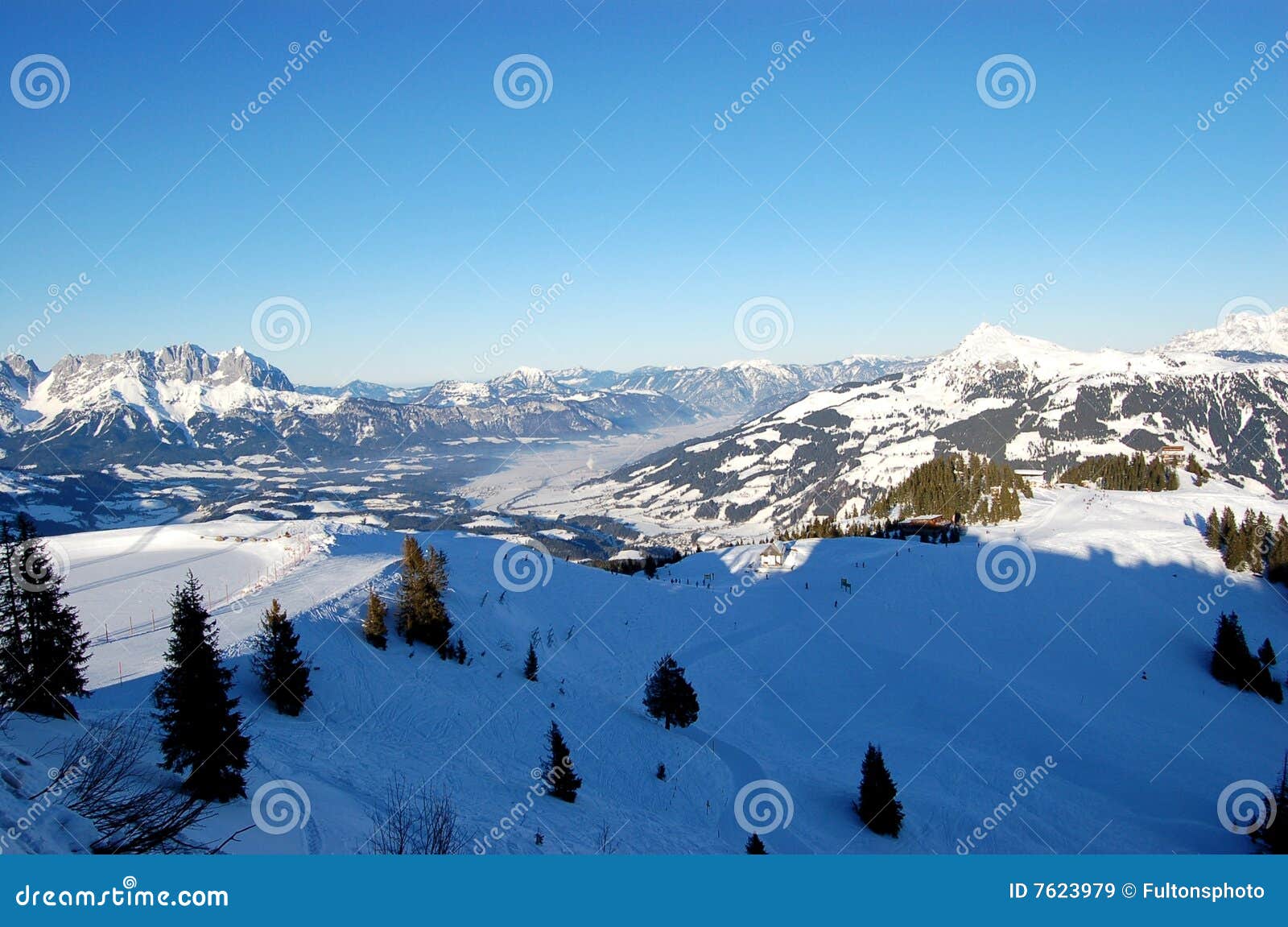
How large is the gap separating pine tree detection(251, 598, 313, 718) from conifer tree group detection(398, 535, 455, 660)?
366 inches

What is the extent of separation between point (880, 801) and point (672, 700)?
1129 cm

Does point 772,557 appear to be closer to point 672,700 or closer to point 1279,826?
point 672,700

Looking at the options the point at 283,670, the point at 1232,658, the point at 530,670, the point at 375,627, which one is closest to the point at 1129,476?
the point at 1232,658

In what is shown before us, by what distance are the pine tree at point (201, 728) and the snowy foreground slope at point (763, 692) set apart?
149 cm

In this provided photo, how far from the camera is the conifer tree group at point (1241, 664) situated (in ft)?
137

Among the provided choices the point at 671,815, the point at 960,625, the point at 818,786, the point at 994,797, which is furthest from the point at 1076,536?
the point at 671,815

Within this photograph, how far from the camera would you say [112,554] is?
4934 centimetres

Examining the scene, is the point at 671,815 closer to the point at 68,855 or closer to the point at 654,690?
the point at 654,690

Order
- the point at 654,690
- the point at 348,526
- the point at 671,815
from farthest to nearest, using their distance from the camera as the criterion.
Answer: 1. the point at 348,526
2. the point at 654,690
3. the point at 671,815

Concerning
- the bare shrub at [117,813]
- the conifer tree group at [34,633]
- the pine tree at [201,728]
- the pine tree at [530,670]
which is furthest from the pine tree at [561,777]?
the bare shrub at [117,813]

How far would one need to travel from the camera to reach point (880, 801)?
24.8 meters

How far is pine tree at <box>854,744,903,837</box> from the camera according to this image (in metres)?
24.7

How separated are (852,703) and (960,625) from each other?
16.1 meters

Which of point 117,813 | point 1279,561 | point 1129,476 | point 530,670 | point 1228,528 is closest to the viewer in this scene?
point 117,813
